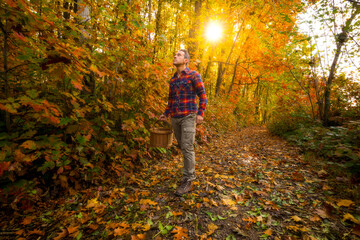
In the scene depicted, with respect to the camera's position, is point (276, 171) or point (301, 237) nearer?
point (301, 237)

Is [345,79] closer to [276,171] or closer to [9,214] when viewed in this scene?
[276,171]

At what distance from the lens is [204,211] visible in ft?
7.67

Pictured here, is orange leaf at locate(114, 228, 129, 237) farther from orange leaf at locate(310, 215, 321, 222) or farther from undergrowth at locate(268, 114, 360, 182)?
undergrowth at locate(268, 114, 360, 182)

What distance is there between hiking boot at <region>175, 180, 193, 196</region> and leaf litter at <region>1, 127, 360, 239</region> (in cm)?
9

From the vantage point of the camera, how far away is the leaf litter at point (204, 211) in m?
1.92

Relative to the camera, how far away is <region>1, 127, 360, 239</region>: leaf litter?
192 centimetres

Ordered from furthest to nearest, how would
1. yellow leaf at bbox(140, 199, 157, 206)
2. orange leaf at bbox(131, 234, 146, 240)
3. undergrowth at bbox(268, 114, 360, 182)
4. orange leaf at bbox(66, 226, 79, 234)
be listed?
undergrowth at bbox(268, 114, 360, 182)
yellow leaf at bbox(140, 199, 157, 206)
orange leaf at bbox(66, 226, 79, 234)
orange leaf at bbox(131, 234, 146, 240)

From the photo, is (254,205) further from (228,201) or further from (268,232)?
(268,232)

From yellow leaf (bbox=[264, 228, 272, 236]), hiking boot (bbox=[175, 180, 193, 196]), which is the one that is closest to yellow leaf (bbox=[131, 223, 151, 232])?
hiking boot (bbox=[175, 180, 193, 196])

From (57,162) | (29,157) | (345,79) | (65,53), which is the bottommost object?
(57,162)

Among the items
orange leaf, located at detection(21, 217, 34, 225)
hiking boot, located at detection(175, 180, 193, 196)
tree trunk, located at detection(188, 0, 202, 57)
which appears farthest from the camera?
tree trunk, located at detection(188, 0, 202, 57)

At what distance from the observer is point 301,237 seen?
176 centimetres

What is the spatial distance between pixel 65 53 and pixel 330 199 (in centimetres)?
414

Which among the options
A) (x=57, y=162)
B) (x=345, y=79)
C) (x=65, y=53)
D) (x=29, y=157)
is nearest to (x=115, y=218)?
(x=57, y=162)
